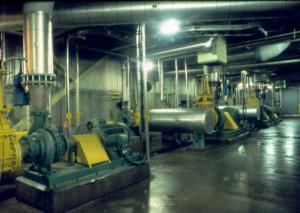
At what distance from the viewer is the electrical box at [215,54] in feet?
22.4

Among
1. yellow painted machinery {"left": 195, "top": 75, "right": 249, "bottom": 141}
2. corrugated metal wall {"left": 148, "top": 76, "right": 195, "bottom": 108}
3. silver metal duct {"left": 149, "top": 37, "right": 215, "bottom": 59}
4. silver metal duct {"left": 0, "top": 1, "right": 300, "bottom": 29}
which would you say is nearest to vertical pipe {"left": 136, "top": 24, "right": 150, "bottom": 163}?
silver metal duct {"left": 0, "top": 1, "right": 300, "bottom": 29}

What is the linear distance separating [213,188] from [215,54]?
4.15 m

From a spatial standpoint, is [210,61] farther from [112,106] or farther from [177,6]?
[112,106]

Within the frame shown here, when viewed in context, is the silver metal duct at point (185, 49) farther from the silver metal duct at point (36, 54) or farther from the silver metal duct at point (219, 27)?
the silver metal duct at point (36, 54)

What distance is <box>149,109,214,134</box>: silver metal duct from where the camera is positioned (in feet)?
21.1

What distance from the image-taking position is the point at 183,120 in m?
6.71

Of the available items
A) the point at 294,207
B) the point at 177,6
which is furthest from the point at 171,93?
the point at 294,207

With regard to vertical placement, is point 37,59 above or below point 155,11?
below

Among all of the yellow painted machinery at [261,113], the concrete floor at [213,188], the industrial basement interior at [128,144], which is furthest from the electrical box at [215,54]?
the yellow painted machinery at [261,113]

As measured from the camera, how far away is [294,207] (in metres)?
3.06

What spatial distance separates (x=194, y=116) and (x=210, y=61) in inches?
66.5

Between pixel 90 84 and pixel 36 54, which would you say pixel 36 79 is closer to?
pixel 36 54

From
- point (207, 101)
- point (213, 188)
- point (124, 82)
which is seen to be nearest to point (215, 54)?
point (207, 101)

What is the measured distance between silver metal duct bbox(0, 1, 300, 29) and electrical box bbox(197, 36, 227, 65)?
9.24 feet
